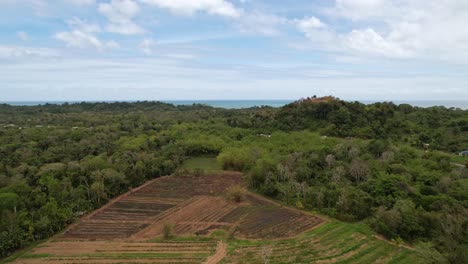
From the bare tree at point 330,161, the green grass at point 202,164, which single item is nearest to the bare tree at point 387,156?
the bare tree at point 330,161

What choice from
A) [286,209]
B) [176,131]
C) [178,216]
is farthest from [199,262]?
[176,131]

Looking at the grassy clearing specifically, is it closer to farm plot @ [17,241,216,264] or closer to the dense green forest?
the dense green forest

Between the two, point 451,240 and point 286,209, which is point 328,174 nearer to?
point 286,209

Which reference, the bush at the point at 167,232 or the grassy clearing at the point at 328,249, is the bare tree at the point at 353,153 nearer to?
the grassy clearing at the point at 328,249

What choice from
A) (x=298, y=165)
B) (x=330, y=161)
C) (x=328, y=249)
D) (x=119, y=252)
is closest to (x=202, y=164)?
(x=298, y=165)

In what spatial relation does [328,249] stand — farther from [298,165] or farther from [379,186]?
[298,165]
